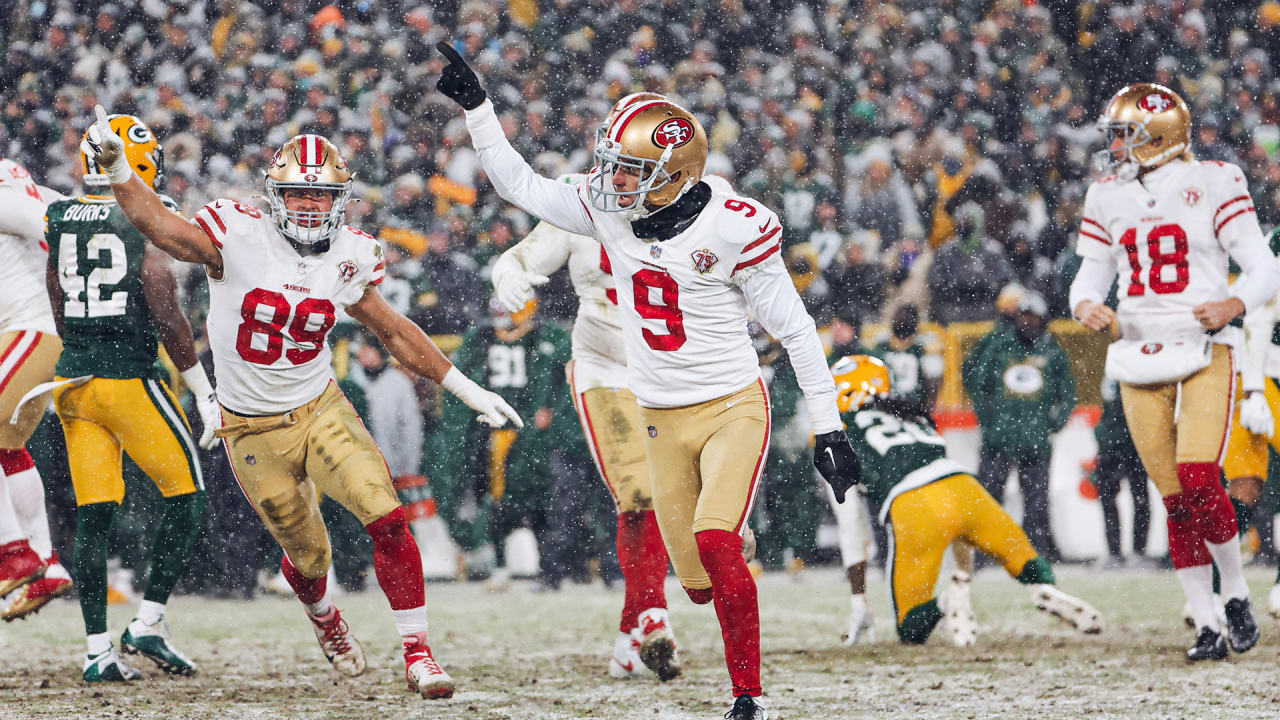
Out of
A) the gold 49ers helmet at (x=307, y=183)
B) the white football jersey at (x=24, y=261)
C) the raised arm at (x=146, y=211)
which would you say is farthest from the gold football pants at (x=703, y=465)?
the white football jersey at (x=24, y=261)

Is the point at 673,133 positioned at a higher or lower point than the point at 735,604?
higher

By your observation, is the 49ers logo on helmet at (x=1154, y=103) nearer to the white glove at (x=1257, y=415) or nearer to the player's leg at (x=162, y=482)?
the white glove at (x=1257, y=415)

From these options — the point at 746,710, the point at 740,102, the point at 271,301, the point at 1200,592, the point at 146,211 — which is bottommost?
the point at 746,710

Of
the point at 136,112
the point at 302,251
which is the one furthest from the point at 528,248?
the point at 136,112

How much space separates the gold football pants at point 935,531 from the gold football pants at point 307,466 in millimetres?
2260

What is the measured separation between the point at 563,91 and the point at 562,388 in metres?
3.79

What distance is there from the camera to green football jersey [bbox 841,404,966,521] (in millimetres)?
6805

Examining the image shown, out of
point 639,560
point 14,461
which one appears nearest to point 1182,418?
point 639,560

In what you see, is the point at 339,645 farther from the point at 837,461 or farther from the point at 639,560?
the point at 837,461

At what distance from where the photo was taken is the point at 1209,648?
6066 millimetres

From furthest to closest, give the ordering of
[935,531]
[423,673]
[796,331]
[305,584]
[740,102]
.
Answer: [740,102] → [935,531] → [305,584] → [423,673] → [796,331]

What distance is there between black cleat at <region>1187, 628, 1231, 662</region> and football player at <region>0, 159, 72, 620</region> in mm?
4169

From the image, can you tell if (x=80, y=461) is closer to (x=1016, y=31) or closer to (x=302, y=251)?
(x=302, y=251)

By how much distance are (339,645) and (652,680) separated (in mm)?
1103
